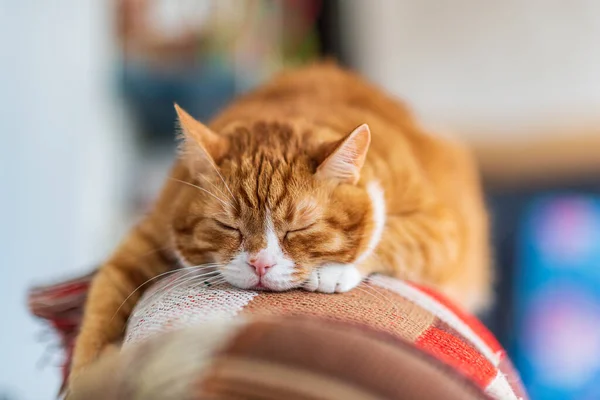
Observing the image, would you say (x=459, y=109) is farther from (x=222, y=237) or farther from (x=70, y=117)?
(x=222, y=237)

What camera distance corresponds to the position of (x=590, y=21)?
2.83 meters

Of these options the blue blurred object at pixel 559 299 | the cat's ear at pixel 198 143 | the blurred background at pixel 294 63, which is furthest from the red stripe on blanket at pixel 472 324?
the blue blurred object at pixel 559 299

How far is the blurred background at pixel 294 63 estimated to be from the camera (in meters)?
2.14

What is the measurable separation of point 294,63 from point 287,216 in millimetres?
2626

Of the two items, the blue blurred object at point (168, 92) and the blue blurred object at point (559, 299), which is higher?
the blue blurred object at point (168, 92)

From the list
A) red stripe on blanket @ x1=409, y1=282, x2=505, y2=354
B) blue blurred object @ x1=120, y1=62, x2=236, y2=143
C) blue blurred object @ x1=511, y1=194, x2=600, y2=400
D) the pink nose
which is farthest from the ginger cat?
blue blurred object @ x1=120, y1=62, x2=236, y2=143

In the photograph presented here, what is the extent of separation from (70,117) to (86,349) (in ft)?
5.68

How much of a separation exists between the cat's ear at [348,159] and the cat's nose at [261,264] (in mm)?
170

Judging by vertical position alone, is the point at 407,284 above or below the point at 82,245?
Result: above

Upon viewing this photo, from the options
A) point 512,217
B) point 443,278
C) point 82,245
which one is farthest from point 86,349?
point 512,217

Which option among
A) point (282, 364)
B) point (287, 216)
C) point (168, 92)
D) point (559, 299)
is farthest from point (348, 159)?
point (168, 92)

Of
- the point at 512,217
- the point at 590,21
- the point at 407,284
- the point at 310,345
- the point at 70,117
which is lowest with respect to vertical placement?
the point at 512,217

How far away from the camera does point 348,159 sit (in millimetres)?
1021

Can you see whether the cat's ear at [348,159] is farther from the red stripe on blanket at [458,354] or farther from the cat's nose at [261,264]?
the red stripe on blanket at [458,354]
